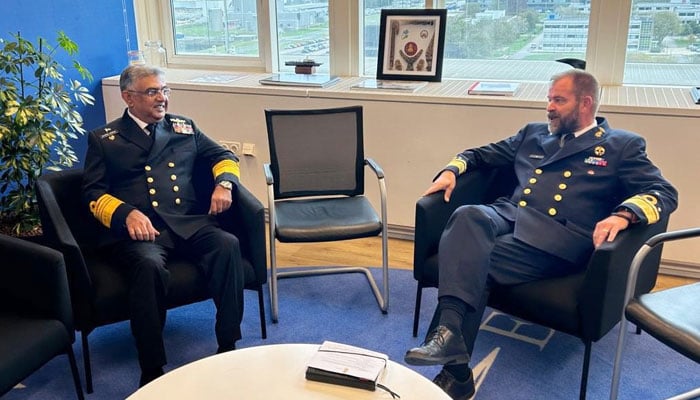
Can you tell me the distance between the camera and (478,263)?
2.25 metres

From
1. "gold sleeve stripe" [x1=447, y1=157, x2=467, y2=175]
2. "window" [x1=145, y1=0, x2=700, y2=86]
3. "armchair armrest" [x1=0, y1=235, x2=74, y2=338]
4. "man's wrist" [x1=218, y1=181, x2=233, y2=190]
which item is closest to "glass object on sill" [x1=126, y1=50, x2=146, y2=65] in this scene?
"window" [x1=145, y1=0, x2=700, y2=86]

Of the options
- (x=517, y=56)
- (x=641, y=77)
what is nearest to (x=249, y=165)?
(x=517, y=56)

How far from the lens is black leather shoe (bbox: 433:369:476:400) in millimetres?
2244

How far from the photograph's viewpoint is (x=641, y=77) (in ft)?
11.2

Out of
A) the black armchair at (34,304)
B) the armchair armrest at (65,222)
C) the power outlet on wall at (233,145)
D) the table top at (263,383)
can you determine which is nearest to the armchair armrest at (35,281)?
the black armchair at (34,304)

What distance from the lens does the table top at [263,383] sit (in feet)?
5.32

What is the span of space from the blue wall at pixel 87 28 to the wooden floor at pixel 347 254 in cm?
149

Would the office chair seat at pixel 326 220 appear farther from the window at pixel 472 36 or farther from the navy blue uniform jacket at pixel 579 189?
the window at pixel 472 36

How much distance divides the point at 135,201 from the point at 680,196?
2456 millimetres

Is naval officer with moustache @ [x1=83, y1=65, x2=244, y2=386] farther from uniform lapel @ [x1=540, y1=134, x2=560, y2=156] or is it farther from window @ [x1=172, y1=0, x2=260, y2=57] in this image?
window @ [x1=172, y1=0, x2=260, y2=57]

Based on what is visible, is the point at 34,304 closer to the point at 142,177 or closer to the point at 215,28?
the point at 142,177

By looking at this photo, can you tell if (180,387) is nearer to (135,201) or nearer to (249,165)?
(135,201)

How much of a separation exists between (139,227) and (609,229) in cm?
164

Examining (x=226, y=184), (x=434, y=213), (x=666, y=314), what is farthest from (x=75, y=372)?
(x=666, y=314)
